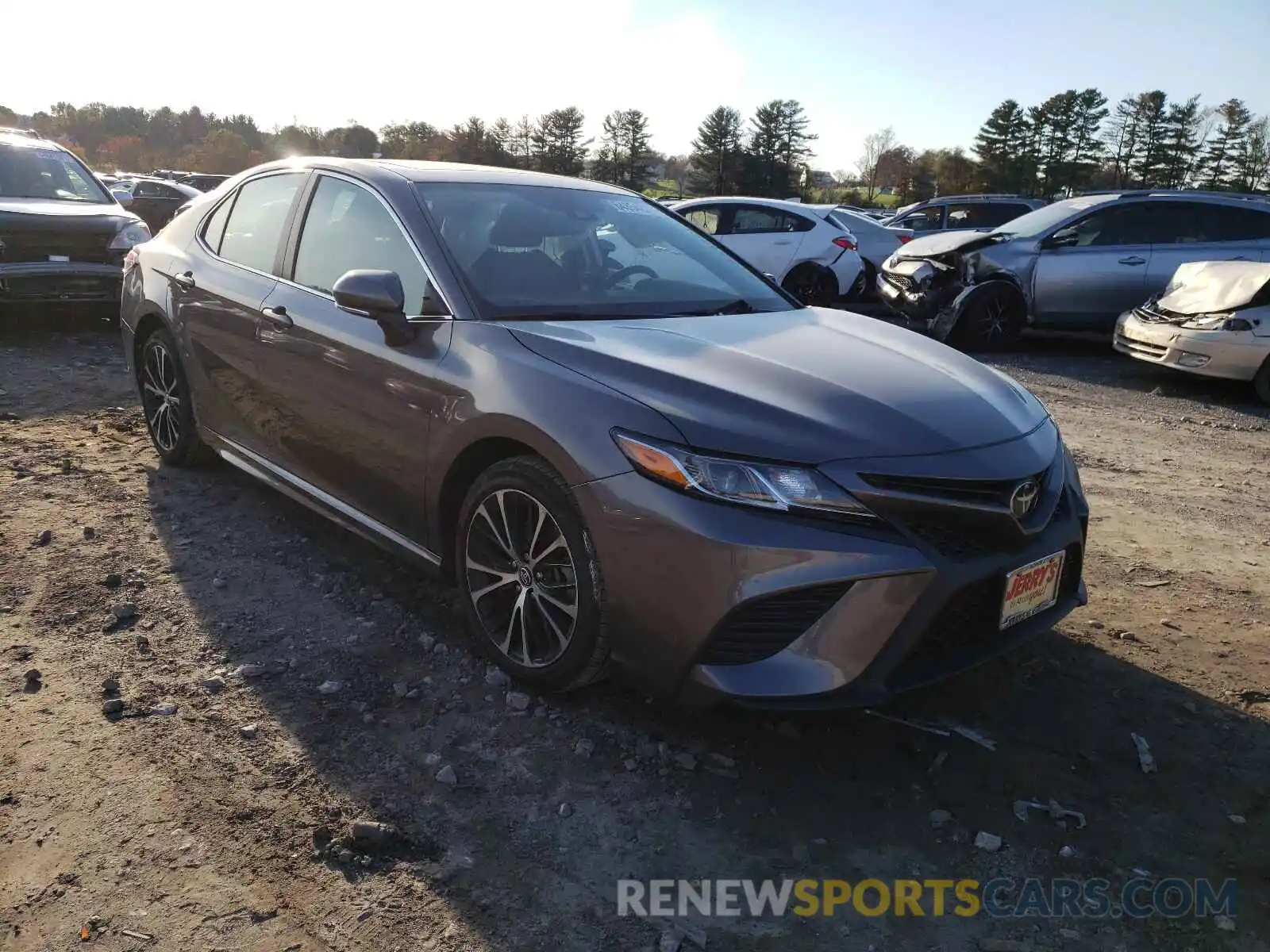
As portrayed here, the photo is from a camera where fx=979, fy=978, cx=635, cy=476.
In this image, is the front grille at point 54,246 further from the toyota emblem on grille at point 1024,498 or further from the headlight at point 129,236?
the toyota emblem on grille at point 1024,498

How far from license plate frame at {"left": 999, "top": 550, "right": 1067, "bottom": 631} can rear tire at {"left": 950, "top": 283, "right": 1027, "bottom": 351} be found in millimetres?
7766

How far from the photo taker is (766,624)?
98.3 inches

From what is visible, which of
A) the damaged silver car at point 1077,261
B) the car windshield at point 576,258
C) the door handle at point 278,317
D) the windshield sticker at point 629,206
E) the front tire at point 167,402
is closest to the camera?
the car windshield at point 576,258

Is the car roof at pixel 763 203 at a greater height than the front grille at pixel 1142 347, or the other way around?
the car roof at pixel 763 203

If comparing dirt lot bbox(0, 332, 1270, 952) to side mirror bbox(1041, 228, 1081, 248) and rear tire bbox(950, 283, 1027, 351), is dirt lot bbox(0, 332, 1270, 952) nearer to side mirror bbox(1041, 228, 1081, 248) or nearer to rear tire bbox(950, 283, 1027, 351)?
rear tire bbox(950, 283, 1027, 351)

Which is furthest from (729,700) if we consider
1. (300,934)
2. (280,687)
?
(280,687)

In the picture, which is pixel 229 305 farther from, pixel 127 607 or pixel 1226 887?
pixel 1226 887

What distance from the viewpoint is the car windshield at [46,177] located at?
30.2 feet

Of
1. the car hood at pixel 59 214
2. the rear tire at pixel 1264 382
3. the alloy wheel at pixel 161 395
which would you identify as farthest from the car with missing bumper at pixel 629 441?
the rear tire at pixel 1264 382

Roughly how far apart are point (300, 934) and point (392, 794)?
508 millimetres

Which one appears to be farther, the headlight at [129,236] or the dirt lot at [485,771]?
the headlight at [129,236]

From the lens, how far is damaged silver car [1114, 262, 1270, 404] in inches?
315

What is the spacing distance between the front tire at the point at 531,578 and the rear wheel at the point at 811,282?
10.1 meters

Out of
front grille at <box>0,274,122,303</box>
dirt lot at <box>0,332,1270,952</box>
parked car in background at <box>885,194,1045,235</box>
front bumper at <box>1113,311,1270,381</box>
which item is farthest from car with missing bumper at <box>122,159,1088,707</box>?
parked car in background at <box>885,194,1045,235</box>
